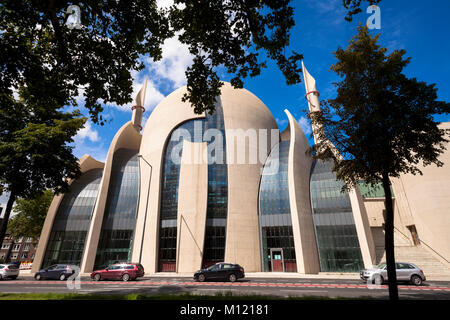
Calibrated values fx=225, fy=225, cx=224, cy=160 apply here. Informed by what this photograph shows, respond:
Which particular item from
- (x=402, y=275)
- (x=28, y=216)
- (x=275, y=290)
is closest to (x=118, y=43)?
(x=275, y=290)

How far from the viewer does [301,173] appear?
2916 cm

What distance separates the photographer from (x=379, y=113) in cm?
981

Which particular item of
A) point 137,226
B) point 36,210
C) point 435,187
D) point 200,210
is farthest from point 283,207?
point 36,210

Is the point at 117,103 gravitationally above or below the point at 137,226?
above

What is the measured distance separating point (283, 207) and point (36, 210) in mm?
40572

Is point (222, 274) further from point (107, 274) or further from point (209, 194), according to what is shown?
point (209, 194)

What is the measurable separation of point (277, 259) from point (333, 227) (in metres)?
7.66

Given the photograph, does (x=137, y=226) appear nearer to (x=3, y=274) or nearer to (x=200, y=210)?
(x=200, y=210)

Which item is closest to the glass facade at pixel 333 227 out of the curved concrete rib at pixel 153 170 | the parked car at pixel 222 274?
the parked car at pixel 222 274

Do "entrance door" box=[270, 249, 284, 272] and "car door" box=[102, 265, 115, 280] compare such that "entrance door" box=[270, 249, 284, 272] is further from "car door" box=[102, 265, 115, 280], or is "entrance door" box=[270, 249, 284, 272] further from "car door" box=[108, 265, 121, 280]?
"car door" box=[102, 265, 115, 280]

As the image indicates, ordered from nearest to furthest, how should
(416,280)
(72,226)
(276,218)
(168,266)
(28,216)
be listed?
(416,280) → (168,266) → (276,218) → (72,226) → (28,216)

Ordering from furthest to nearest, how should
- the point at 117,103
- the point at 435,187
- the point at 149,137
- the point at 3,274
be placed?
the point at 149,137 < the point at 435,187 < the point at 3,274 < the point at 117,103

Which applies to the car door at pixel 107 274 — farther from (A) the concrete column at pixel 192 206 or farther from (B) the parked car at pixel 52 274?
(A) the concrete column at pixel 192 206

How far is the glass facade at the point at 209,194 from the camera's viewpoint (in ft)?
86.7
